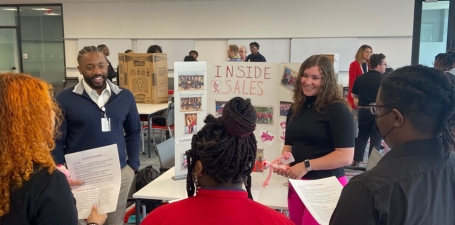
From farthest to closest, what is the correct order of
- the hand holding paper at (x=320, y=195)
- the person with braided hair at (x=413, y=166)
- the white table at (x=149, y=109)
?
the white table at (x=149, y=109) → the hand holding paper at (x=320, y=195) → the person with braided hair at (x=413, y=166)

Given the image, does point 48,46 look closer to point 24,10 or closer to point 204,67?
point 24,10

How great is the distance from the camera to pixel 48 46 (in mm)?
9750

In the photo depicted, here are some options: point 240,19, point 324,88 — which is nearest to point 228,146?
point 324,88

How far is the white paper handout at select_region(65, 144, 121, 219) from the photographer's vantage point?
6.37ft

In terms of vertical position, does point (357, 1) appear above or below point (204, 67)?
above

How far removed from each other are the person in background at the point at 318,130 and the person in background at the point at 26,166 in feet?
3.92

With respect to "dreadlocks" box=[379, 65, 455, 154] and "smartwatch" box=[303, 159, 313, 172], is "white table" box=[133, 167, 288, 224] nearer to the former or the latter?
"smartwatch" box=[303, 159, 313, 172]

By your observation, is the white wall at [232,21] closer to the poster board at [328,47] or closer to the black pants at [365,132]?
the poster board at [328,47]

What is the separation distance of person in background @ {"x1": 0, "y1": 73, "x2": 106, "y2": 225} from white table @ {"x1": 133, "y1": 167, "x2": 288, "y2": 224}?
4.11ft

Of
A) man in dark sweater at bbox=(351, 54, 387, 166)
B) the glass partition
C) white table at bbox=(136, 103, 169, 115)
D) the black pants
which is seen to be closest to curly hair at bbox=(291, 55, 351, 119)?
man in dark sweater at bbox=(351, 54, 387, 166)

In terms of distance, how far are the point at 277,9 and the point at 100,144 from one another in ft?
22.5

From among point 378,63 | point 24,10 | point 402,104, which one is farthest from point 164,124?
point 24,10

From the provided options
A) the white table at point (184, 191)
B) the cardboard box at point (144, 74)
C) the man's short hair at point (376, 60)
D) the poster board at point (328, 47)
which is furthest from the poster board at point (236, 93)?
the poster board at point (328, 47)

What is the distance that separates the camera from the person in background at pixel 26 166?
3.92 feet
